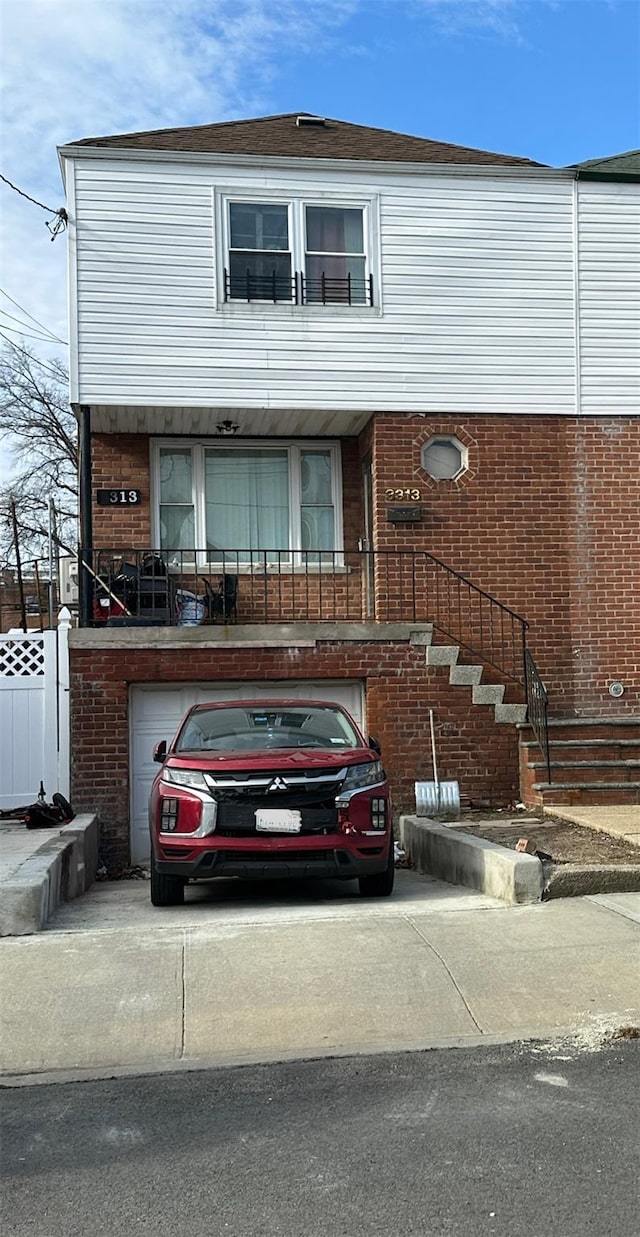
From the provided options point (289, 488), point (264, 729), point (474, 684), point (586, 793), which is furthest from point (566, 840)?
point (289, 488)

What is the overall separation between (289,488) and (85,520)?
2614 millimetres

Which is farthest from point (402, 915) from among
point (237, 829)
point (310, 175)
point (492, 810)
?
point (310, 175)

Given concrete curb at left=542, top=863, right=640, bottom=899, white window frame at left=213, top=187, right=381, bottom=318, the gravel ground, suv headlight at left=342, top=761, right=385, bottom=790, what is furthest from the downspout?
concrete curb at left=542, top=863, right=640, bottom=899

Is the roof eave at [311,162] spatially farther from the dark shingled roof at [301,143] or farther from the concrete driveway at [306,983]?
the concrete driveway at [306,983]

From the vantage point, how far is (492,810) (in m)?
12.4

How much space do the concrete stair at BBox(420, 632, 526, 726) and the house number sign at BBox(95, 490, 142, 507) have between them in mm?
3890

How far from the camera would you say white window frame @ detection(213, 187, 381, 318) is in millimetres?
13508

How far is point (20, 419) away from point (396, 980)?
26.7m

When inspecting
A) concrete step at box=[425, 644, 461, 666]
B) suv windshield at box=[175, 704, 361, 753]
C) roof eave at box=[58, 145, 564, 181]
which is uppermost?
roof eave at box=[58, 145, 564, 181]

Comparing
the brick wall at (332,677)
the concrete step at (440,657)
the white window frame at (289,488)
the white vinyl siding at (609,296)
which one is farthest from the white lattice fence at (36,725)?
the white vinyl siding at (609,296)

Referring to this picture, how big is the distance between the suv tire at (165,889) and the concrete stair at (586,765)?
17.0ft

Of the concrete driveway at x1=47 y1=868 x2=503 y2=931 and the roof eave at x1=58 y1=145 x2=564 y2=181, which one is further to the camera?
the roof eave at x1=58 y1=145 x2=564 y2=181

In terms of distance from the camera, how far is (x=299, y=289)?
1373 cm

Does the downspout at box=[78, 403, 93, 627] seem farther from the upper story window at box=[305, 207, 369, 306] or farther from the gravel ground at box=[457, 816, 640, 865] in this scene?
the gravel ground at box=[457, 816, 640, 865]
